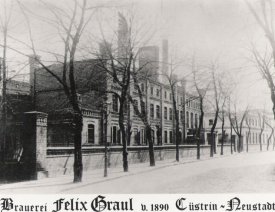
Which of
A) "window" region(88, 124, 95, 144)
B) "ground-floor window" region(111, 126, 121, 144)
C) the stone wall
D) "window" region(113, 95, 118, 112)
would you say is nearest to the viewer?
the stone wall

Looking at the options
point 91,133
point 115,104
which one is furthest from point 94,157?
point 115,104

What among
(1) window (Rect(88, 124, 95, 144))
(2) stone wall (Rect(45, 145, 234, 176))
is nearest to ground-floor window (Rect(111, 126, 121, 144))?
(1) window (Rect(88, 124, 95, 144))

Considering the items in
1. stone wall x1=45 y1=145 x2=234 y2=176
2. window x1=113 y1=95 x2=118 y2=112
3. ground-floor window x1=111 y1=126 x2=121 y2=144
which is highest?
window x1=113 y1=95 x2=118 y2=112

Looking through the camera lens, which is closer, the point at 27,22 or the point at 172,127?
the point at 27,22

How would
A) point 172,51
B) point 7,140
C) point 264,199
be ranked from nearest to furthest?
point 264,199, point 7,140, point 172,51

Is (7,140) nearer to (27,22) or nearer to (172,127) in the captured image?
(27,22)

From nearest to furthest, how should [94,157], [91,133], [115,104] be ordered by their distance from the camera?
[94,157] < [91,133] < [115,104]

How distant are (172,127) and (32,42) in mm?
38018

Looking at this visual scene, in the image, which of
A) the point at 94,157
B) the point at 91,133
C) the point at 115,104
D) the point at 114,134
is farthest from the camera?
the point at 115,104

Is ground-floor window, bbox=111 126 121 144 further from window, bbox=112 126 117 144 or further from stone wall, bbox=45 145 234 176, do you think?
stone wall, bbox=45 145 234 176

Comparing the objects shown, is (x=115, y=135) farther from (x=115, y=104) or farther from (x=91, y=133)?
(x=91, y=133)

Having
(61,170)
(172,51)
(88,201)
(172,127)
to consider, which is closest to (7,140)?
(61,170)

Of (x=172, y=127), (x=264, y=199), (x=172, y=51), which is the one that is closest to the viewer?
(x=264, y=199)

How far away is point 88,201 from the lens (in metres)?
9.83
